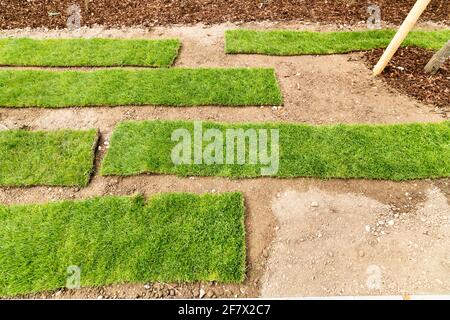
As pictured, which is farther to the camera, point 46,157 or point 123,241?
point 46,157

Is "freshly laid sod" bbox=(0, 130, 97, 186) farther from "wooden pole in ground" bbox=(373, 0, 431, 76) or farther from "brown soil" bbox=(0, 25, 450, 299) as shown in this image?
"wooden pole in ground" bbox=(373, 0, 431, 76)

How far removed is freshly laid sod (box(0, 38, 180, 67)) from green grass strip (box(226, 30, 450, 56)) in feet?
6.97

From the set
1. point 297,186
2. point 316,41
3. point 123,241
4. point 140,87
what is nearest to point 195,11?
point 316,41

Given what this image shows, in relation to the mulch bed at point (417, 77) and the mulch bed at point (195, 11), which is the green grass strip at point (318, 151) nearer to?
the mulch bed at point (417, 77)

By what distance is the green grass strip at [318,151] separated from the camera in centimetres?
726

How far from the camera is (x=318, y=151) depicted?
25.1 feet

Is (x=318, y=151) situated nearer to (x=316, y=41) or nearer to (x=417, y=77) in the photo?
(x=417, y=77)

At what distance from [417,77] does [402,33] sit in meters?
1.40

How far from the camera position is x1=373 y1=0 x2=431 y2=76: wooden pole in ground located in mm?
8164

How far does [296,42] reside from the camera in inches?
428

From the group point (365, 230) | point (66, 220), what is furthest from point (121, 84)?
point (365, 230)

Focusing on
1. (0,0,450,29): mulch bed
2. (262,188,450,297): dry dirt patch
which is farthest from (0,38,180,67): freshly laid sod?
(262,188,450,297): dry dirt patch

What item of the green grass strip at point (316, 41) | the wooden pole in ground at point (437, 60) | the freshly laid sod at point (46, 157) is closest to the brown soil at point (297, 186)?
the freshly laid sod at point (46, 157)
